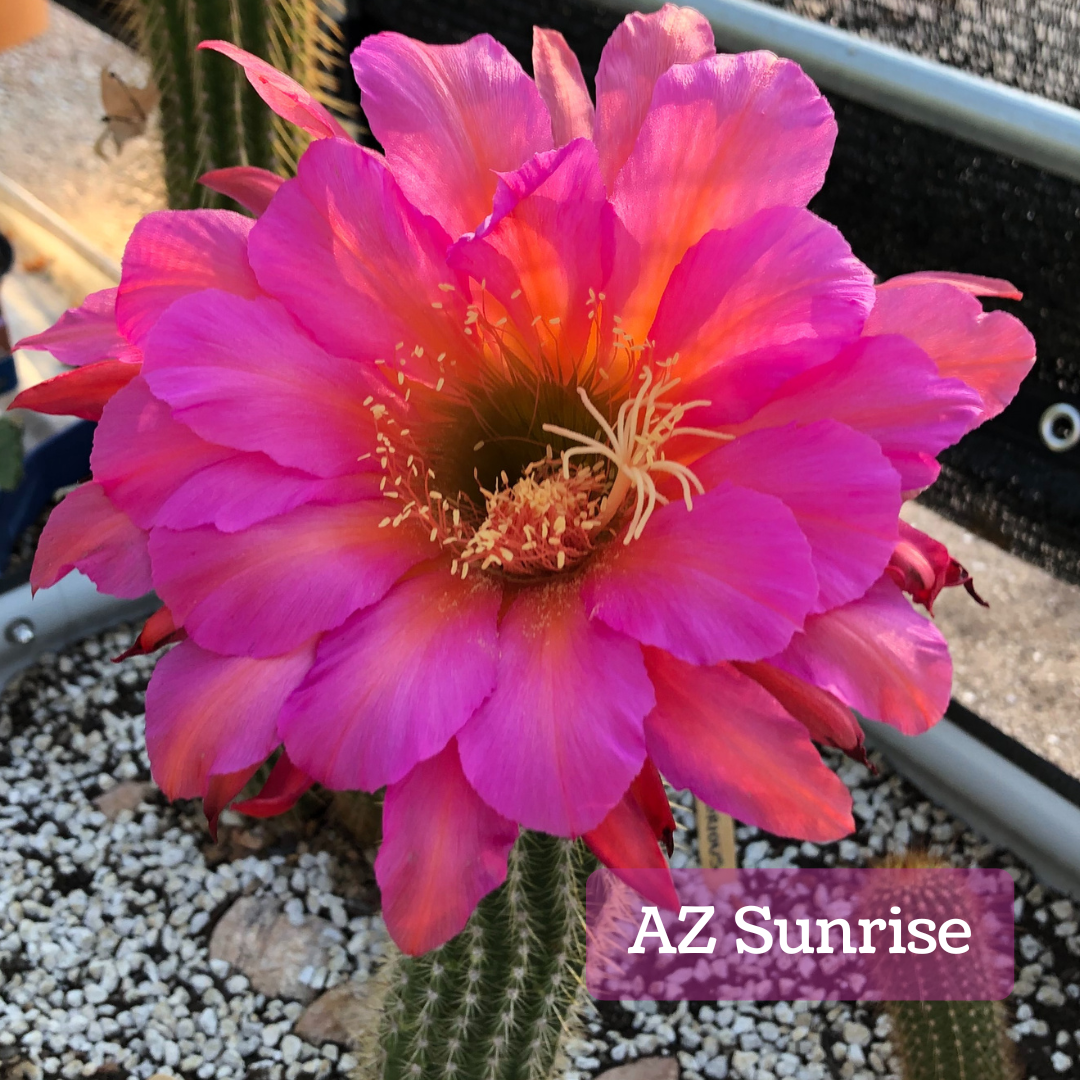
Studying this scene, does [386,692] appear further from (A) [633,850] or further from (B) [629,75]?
(B) [629,75]

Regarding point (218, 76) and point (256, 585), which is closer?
point (256, 585)

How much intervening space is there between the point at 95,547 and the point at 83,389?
0.07 m

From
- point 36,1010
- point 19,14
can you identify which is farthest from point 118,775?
point 19,14

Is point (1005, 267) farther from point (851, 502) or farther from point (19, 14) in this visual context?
point (19, 14)

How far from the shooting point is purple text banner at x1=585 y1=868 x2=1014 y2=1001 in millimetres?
801

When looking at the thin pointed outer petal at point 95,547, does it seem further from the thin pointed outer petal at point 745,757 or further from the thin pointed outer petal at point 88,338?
the thin pointed outer petal at point 745,757

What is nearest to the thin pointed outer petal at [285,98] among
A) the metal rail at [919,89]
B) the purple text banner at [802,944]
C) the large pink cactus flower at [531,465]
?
the large pink cactus flower at [531,465]

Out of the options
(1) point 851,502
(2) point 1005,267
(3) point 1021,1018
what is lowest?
(3) point 1021,1018

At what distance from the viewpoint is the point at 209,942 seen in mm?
957

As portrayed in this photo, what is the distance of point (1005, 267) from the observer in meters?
0.84

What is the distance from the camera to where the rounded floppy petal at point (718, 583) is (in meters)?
0.36

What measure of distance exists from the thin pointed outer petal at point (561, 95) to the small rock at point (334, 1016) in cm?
71

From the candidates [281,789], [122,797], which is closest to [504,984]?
[281,789]

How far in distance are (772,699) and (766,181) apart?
0.20 m
